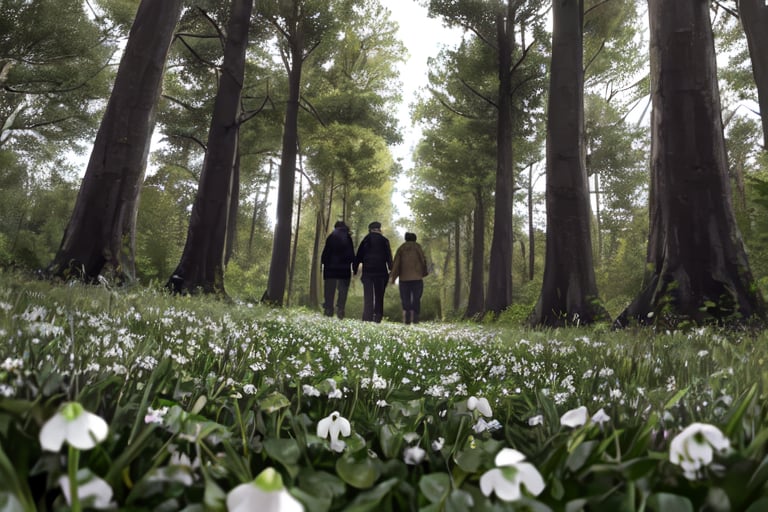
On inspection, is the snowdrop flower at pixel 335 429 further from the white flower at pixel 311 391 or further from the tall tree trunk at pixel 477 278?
the tall tree trunk at pixel 477 278

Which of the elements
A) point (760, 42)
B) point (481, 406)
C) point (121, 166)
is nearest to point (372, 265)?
point (121, 166)

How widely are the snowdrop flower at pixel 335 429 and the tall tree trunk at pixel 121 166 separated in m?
7.24

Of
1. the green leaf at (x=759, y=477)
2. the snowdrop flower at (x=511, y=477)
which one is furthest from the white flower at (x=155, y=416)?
the green leaf at (x=759, y=477)

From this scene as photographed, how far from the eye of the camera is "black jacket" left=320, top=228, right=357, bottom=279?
13289 mm

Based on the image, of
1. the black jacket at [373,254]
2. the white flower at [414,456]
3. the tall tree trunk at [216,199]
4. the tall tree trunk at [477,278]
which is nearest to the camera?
the white flower at [414,456]

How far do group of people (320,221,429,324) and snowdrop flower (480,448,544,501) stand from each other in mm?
12180

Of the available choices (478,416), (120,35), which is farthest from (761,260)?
(120,35)

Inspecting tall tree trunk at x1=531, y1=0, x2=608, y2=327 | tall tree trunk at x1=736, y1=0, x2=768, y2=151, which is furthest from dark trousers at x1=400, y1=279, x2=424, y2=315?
tall tree trunk at x1=736, y1=0, x2=768, y2=151

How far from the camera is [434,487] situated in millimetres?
869

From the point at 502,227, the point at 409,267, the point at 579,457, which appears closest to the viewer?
the point at 579,457

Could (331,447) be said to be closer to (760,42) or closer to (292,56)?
(760,42)

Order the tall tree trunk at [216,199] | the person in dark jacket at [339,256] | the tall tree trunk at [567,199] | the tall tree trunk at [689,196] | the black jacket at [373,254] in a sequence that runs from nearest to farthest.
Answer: the tall tree trunk at [689,196] < the tall tree trunk at [567,199] < the tall tree trunk at [216,199] < the black jacket at [373,254] < the person in dark jacket at [339,256]

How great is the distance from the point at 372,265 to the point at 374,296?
1.15 metres

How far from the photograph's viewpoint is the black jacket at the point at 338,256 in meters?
13.3
